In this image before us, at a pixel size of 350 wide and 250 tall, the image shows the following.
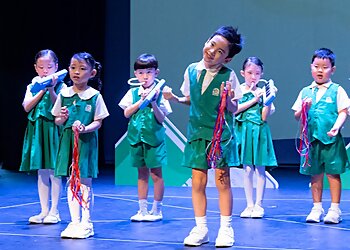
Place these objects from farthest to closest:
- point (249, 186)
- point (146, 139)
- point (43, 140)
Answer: point (249, 186)
point (146, 139)
point (43, 140)

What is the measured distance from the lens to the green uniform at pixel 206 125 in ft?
12.0

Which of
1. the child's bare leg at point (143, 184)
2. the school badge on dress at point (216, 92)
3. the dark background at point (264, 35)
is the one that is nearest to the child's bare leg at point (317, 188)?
the child's bare leg at point (143, 184)

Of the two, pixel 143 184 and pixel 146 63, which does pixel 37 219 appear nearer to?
pixel 143 184

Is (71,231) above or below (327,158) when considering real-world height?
below

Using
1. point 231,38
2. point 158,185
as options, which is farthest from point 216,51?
point 158,185

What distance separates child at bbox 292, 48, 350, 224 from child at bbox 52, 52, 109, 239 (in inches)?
55.5

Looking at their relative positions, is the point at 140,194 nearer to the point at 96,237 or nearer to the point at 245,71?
the point at 96,237

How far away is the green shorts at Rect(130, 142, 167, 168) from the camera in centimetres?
459

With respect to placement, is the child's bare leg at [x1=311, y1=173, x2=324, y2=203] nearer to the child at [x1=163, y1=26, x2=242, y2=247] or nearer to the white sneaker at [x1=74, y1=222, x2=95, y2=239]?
the child at [x1=163, y1=26, x2=242, y2=247]

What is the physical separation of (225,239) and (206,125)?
63 centimetres

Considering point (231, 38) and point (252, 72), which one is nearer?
point (231, 38)

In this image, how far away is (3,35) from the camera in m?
8.57

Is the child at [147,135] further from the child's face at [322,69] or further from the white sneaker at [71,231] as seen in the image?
the child's face at [322,69]

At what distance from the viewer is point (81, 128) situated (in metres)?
3.88
